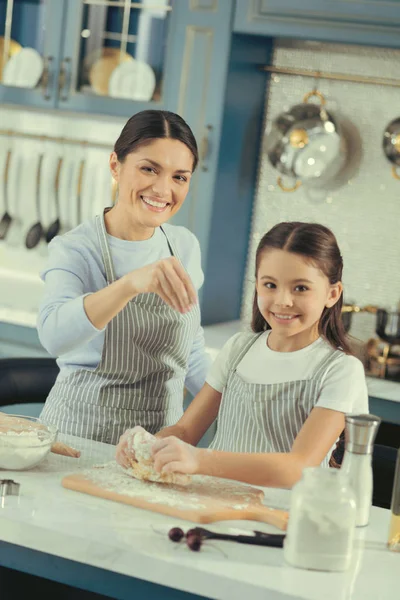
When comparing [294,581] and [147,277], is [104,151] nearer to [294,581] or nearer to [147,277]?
[147,277]

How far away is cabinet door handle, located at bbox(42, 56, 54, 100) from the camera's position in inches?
144

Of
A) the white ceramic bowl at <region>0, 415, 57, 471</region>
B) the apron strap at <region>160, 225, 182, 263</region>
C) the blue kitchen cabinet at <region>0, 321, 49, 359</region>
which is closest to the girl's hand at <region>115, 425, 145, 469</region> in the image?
the white ceramic bowl at <region>0, 415, 57, 471</region>

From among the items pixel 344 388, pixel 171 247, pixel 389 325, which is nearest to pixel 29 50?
pixel 389 325

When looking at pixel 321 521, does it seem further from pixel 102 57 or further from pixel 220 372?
pixel 102 57

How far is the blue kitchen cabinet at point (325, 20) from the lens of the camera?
310 cm

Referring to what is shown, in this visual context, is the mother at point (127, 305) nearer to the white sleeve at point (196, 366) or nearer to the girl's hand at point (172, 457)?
the white sleeve at point (196, 366)

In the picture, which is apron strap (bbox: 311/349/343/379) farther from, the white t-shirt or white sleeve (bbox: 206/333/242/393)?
white sleeve (bbox: 206/333/242/393)

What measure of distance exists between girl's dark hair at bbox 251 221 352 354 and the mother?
287 mm

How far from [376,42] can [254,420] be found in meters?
1.77

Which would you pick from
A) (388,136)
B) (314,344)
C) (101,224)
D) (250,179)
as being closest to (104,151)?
(250,179)

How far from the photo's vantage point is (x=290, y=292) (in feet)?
5.78

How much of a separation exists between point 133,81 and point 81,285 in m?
1.82

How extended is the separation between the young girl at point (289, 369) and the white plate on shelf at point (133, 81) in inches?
73.7

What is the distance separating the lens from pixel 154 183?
1.97 meters
